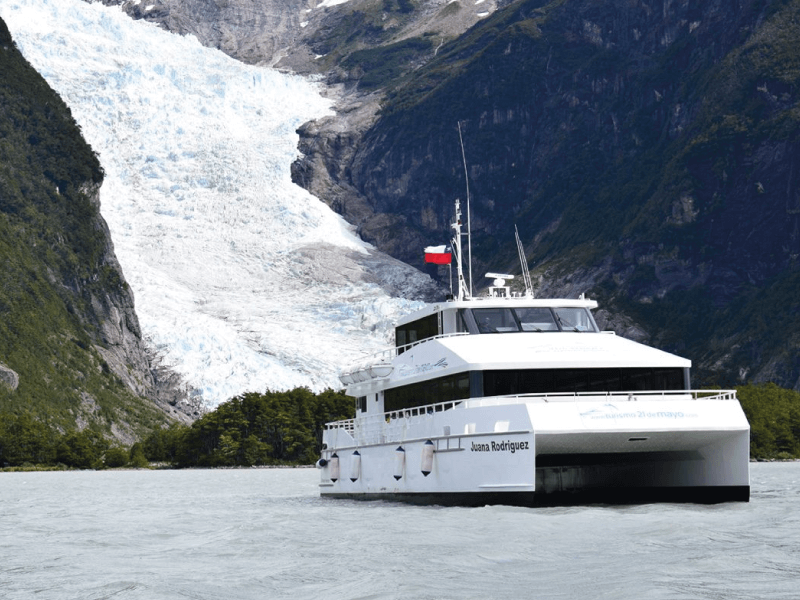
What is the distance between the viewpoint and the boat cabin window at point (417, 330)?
4744 cm

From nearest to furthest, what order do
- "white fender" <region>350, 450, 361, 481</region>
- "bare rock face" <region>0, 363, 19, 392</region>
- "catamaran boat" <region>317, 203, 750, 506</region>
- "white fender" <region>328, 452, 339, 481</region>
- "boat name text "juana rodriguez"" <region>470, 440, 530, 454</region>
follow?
1. "boat name text "juana rodriguez"" <region>470, 440, 530, 454</region>
2. "catamaran boat" <region>317, 203, 750, 506</region>
3. "white fender" <region>350, 450, 361, 481</region>
4. "white fender" <region>328, 452, 339, 481</region>
5. "bare rock face" <region>0, 363, 19, 392</region>

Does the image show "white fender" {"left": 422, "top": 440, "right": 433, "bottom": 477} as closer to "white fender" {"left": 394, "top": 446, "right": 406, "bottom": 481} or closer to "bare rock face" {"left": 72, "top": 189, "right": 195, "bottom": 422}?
"white fender" {"left": 394, "top": 446, "right": 406, "bottom": 481}

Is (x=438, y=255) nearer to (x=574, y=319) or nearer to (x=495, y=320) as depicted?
(x=495, y=320)

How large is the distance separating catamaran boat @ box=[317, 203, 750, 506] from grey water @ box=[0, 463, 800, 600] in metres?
1.42

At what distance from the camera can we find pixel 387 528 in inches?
1474

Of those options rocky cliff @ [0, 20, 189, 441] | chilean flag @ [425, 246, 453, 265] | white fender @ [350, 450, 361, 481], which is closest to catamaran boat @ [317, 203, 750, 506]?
white fender @ [350, 450, 361, 481]

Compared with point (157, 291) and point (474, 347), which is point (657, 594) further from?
point (157, 291)

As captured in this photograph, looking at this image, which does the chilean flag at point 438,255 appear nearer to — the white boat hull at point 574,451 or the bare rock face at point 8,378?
the white boat hull at point 574,451

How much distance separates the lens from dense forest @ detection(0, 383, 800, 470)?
125500 millimetres

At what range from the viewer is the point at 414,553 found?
31.1 metres

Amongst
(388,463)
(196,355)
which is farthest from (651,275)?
(388,463)

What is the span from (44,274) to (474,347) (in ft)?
487

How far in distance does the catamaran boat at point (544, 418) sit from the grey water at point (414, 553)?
1.42m

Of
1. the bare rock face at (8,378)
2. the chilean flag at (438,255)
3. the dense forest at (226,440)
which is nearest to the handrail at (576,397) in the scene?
the chilean flag at (438,255)
